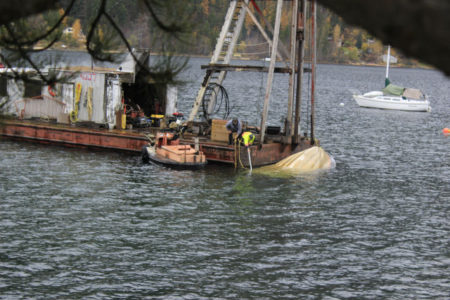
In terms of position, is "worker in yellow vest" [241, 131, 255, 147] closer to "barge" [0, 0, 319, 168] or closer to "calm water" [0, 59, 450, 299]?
"barge" [0, 0, 319, 168]

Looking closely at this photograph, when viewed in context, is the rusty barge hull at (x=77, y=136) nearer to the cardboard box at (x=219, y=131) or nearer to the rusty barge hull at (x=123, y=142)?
the rusty barge hull at (x=123, y=142)

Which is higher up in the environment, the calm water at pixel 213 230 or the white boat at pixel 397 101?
the white boat at pixel 397 101

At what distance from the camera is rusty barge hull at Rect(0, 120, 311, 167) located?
3011cm

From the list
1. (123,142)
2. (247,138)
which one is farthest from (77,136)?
(247,138)

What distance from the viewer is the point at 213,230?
2014cm

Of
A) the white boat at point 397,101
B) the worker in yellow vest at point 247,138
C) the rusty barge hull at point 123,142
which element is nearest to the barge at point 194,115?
the rusty barge hull at point 123,142

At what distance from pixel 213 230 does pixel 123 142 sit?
45.5 ft

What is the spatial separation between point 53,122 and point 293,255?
22.2 m

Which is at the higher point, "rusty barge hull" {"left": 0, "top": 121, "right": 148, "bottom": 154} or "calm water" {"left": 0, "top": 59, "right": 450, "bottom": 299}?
"rusty barge hull" {"left": 0, "top": 121, "right": 148, "bottom": 154}

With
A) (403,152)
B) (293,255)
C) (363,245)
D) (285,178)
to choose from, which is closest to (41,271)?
(293,255)

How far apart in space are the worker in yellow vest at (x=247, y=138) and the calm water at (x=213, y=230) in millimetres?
1453

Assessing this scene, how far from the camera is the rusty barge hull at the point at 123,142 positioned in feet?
98.8

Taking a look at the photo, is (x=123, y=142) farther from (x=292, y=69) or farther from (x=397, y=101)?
(x=397, y=101)

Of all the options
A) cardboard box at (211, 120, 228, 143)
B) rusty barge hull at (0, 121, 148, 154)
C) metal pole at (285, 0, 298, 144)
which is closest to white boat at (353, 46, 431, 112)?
metal pole at (285, 0, 298, 144)
